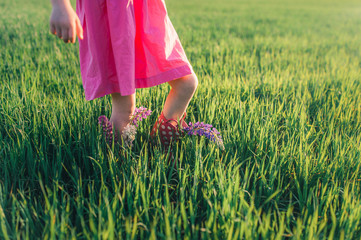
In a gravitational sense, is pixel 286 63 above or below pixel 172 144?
above

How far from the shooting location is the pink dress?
1.12 m

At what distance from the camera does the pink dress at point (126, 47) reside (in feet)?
3.68

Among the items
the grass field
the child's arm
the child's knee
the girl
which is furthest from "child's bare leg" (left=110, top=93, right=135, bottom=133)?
the child's arm

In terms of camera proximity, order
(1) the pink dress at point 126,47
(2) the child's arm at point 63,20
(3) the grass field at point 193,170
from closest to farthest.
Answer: (3) the grass field at point 193,170
(2) the child's arm at point 63,20
(1) the pink dress at point 126,47

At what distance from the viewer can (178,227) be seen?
2.60 ft

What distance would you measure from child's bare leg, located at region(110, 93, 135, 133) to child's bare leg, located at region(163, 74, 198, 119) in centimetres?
17

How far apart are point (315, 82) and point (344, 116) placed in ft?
2.13

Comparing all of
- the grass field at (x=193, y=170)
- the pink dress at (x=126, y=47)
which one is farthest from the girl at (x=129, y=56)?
the grass field at (x=193, y=170)

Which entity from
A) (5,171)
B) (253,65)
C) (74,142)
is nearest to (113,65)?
(74,142)

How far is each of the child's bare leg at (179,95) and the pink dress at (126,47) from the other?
0.06m

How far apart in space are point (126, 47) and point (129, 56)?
36mm

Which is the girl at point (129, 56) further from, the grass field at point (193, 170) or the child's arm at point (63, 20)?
the grass field at point (193, 170)

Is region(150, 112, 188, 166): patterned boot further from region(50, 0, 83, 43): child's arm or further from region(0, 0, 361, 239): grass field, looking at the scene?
region(50, 0, 83, 43): child's arm

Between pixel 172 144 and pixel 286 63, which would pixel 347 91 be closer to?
pixel 286 63
